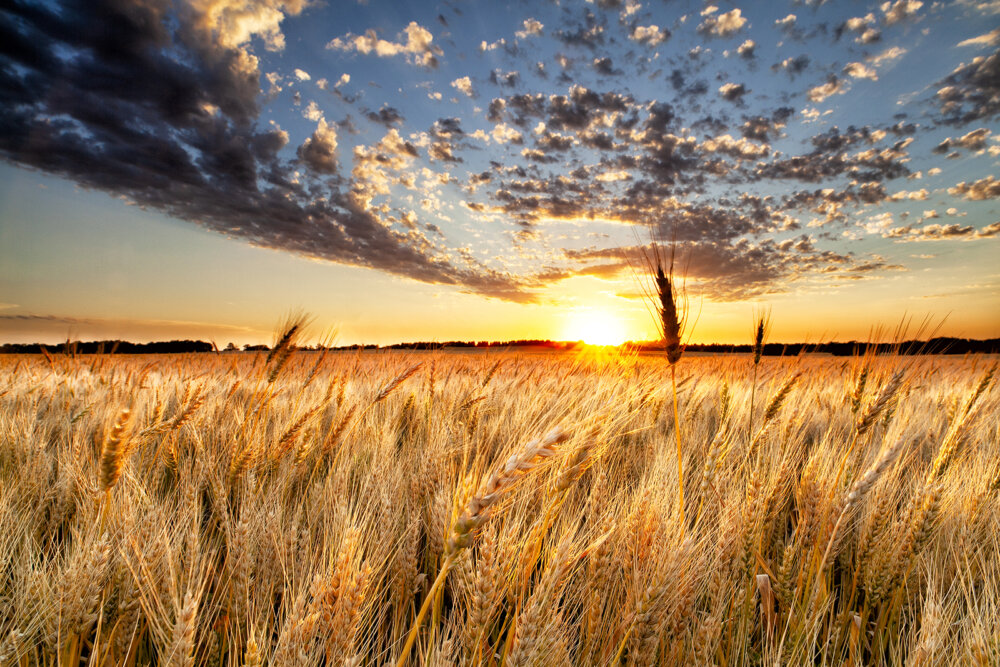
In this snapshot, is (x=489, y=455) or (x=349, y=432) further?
(x=489, y=455)

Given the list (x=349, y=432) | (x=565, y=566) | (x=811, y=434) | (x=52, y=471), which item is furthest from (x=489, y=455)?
(x=811, y=434)

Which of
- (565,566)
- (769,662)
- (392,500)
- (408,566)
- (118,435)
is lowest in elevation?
(769,662)

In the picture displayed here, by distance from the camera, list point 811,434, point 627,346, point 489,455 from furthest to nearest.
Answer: point 627,346 < point 811,434 < point 489,455

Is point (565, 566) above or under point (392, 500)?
above

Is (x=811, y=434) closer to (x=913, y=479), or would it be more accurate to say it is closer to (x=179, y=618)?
(x=913, y=479)

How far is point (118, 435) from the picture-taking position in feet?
3.85

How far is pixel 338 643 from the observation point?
0.96m

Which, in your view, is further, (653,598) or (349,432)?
(349,432)

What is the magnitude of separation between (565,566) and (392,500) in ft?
3.46

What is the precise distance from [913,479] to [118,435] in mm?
4304

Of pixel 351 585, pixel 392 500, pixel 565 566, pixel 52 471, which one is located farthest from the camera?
pixel 52 471

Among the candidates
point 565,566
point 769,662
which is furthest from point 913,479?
point 565,566

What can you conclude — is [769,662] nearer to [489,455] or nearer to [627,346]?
[489,455]

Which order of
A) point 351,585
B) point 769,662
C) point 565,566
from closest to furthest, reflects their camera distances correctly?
1. point 351,585
2. point 565,566
3. point 769,662
